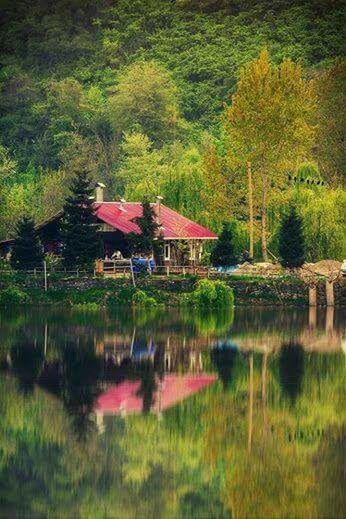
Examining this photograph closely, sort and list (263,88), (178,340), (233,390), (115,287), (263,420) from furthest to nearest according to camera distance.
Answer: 1. (263,88)
2. (115,287)
3. (178,340)
4. (233,390)
5. (263,420)

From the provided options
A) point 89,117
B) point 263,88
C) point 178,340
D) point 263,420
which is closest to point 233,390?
point 263,420

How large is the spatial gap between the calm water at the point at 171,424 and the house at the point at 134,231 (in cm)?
2260

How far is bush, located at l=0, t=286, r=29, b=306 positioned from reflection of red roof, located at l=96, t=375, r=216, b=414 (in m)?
29.3

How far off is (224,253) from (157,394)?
4023cm

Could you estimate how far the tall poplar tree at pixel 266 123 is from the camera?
90312mm

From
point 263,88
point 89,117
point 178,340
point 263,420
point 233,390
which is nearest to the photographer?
point 263,420

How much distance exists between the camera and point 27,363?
5138cm

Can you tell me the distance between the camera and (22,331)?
2461 inches

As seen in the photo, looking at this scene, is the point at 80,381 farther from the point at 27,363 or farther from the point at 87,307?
the point at 87,307

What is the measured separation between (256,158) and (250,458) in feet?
187

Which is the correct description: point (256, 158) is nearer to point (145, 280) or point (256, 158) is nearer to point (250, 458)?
point (145, 280)

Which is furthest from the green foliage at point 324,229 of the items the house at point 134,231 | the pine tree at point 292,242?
the house at point 134,231

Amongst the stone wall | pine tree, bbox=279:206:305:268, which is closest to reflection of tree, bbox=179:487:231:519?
the stone wall

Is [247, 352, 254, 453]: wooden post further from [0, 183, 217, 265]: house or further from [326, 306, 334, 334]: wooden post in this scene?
[0, 183, 217, 265]: house
